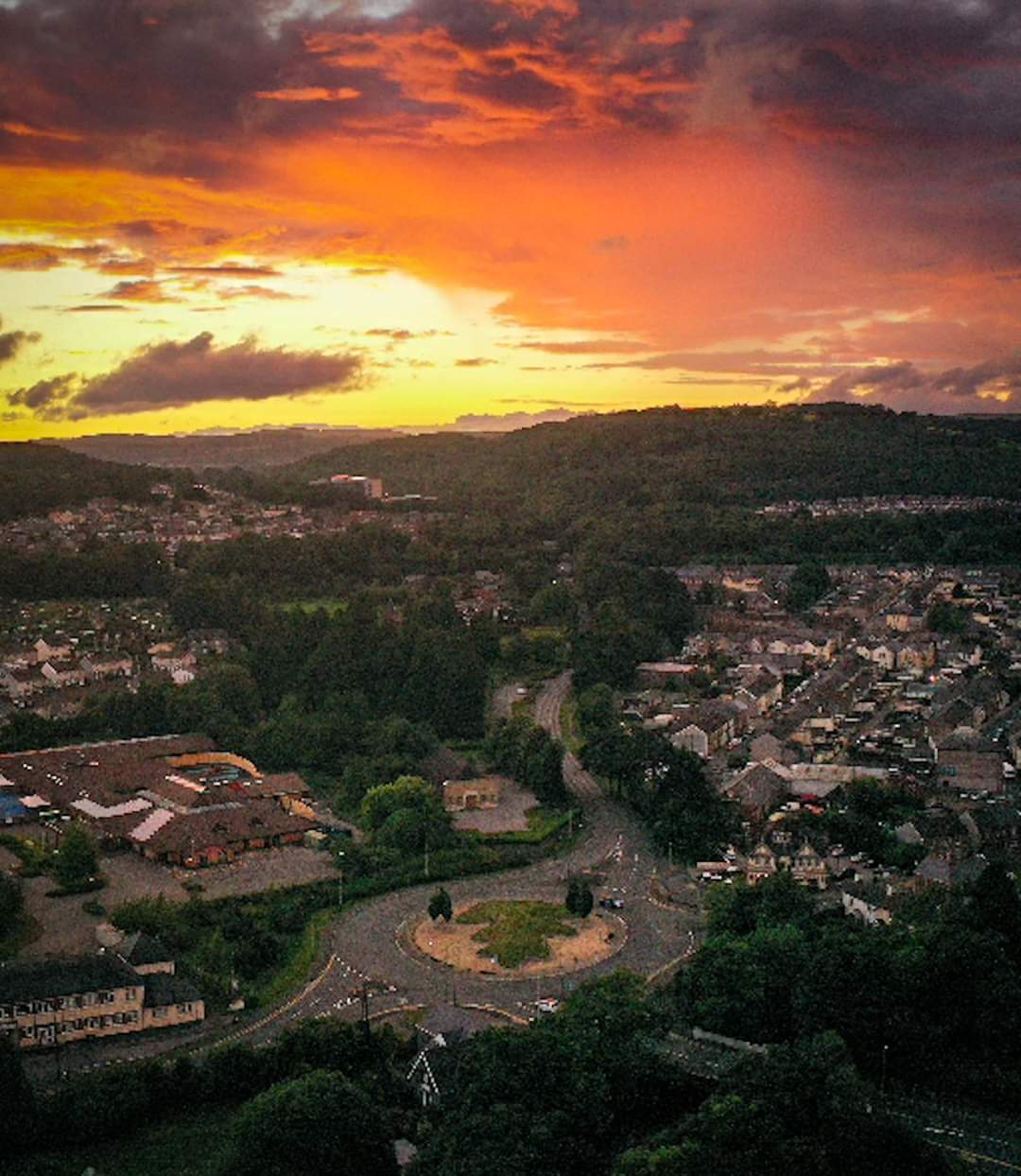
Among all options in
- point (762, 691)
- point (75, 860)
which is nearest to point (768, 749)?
point (762, 691)

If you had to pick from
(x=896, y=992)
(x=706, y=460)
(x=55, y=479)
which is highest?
(x=706, y=460)

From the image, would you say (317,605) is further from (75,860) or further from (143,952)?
(143,952)

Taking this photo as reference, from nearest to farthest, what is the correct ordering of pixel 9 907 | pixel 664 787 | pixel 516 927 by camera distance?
pixel 9 907
pixel 516 927
pixel 664 787

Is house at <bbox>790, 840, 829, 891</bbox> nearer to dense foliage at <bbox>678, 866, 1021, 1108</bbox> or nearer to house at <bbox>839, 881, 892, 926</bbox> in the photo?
house at <bbox>839, 881, 892, 926</bbox>

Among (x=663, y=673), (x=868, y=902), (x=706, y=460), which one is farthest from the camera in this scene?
(x=706, y=460)

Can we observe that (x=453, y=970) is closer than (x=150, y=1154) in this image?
No

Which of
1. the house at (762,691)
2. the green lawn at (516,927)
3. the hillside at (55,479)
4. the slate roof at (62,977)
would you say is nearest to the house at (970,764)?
the house at (762,691)

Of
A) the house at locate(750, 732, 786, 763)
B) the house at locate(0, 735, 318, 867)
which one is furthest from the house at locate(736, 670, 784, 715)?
the house at locate(0, 735, 318, 867)
